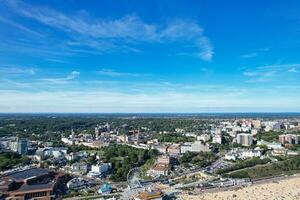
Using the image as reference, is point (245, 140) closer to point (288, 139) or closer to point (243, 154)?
point (288, 139)

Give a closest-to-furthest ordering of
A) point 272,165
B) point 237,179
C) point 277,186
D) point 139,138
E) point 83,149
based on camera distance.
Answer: point 277,186, point 237,179, point 272,165, point 83,149, point 139,138

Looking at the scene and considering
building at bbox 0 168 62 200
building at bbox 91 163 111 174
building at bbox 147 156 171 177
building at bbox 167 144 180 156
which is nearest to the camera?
building at bbox 0 168 62 200

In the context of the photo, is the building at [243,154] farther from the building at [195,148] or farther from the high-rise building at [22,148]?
the high-rise building at [22,148]

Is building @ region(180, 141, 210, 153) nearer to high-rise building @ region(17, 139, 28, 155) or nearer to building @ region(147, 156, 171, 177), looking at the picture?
building @ region(147, 156, 171, 177)

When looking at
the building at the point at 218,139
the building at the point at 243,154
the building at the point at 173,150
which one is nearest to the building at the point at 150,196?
the building at the point at 243,154

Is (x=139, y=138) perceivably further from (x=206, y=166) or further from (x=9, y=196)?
(x=9, y=196)

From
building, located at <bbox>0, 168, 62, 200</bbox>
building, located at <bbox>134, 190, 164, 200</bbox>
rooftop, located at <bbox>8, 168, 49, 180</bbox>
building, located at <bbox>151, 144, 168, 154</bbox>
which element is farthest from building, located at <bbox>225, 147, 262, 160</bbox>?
rooftop, located at <bbox>8, 168, 49, 180</bbox>

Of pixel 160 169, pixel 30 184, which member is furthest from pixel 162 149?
pixel 30 184

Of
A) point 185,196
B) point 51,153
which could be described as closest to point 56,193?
point 185,196
